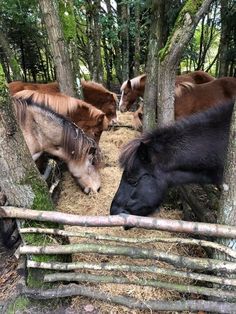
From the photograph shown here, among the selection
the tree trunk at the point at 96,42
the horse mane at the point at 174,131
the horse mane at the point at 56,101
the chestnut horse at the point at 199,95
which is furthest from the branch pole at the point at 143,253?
the tree trunk at the point at 96,42

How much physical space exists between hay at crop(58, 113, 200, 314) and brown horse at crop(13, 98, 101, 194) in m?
0.22

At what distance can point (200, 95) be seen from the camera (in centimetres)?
603

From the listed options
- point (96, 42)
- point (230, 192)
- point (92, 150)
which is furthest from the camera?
point (96, 42)

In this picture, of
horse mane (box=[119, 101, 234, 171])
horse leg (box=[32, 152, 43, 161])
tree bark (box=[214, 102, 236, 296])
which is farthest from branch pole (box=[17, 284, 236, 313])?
horse leg (box=[32, 152, 43, 161])

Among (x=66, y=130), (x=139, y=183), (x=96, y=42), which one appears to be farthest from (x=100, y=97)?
(x=139, y=183)

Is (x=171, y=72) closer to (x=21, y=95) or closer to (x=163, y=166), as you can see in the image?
(x=163, y=166)

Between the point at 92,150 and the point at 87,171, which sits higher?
the point at 92,150

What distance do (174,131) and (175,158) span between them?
260 mm

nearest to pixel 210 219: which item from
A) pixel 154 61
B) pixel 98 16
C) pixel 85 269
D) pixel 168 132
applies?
pixel 168 132

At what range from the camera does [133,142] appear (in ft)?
9.95

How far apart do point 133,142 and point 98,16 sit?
8215 mm

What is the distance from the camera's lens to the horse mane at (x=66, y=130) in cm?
397

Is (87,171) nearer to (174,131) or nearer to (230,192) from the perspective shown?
(174,131)

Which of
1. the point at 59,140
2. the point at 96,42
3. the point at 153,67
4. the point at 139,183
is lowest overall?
the point at 139,183
